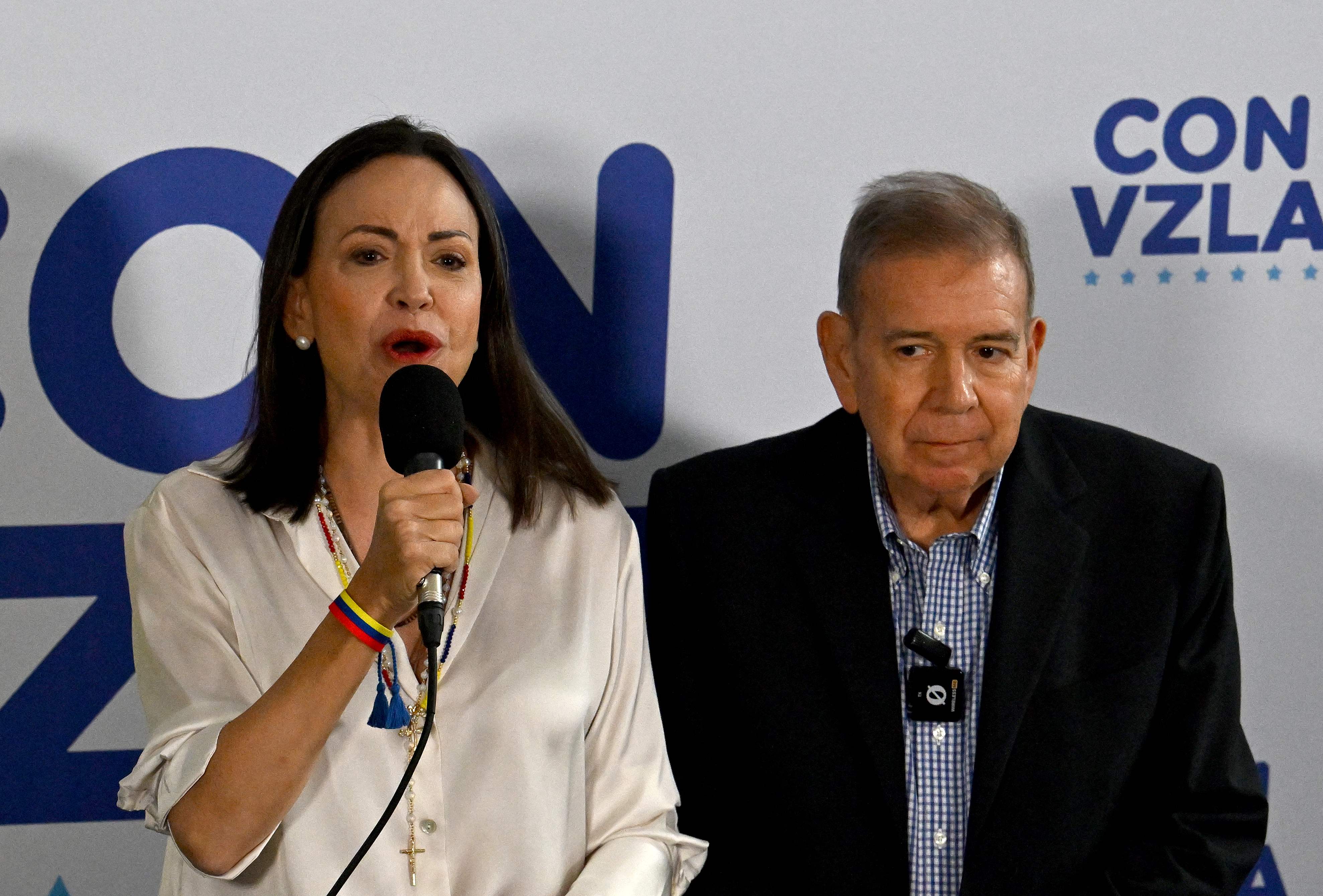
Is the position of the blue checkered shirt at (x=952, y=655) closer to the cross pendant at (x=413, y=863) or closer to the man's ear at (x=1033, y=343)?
the man's ear at (x=1033, y=343)

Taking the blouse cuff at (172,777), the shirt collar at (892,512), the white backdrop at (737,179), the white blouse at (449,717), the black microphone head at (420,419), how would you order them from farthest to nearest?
the white backdrop at (737,179)
the shirt collar at (892,512)
the white blouse at (449,717)
the blouse cuff at (172,777)
the black microphone head at (420,419)

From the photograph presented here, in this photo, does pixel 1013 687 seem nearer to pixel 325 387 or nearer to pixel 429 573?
pixel 429 573

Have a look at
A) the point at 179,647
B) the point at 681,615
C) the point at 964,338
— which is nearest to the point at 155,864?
the point at 179,647

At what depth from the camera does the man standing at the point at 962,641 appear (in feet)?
6.98

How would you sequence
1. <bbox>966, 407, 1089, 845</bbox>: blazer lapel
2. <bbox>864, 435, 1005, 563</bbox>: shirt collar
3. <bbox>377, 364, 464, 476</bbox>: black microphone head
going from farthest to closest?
<bbox>864, 435, 1005, 563</bbox>: shirt collar → <bbox>966, 407, 1089, 845</bbox>: blazer lapel → <bbox>377, 364, 464, 476</bbox>: black microphone head

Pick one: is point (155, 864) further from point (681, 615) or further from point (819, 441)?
point (819, 441)

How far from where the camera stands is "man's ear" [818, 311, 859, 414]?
7.44 feet

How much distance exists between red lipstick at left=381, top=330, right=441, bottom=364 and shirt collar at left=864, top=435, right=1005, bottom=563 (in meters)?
0.73

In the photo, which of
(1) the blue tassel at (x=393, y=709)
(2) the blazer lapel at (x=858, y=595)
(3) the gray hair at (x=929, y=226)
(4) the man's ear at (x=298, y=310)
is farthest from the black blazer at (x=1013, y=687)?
(4) the man's ear at (x=298, y=310)

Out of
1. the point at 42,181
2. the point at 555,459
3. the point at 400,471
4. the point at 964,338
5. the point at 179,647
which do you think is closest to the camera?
the point at 400,471

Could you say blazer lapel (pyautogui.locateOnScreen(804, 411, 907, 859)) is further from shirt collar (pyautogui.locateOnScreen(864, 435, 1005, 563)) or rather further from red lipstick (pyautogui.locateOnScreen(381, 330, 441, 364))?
red lipstick (pyautogui.locateOnScreen(381, 330, 441, 364))

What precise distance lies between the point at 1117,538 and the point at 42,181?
2.12 metres

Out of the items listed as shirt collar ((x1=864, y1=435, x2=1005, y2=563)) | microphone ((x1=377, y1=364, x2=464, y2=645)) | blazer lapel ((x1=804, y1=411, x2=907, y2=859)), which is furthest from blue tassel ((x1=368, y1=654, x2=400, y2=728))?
shirt collar ((x1=864, y1=435, x2=1005, y2=563))

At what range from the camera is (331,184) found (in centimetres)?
216
